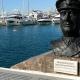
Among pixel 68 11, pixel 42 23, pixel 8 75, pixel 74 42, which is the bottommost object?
pixel 42 23

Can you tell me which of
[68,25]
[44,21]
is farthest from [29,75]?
[44,21]

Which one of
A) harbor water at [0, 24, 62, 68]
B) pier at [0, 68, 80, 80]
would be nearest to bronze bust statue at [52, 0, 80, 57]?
pier at [0, 68, 80, 80]

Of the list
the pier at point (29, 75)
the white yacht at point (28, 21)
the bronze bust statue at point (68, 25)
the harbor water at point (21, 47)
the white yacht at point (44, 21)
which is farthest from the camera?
the white yacht at point (44, 21)

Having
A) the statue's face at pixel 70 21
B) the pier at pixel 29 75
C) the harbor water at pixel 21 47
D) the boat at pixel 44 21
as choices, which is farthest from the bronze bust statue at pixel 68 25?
the boat at pixel 44 21

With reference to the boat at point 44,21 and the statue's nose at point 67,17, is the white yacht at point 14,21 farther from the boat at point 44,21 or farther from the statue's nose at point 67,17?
the statue's nose at point 67,17

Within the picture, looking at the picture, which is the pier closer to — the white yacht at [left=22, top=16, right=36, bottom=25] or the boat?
the white yacht at [left=22, top=16, right=36, bottom=25]

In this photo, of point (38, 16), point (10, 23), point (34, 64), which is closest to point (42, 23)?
point (38, 16)

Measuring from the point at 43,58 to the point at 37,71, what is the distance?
42 cm

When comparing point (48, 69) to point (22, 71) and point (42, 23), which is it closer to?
point (22, 71)

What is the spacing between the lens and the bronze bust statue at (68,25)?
8938 millimetres

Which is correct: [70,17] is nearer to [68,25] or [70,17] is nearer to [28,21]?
[68,25]

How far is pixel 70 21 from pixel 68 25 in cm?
13

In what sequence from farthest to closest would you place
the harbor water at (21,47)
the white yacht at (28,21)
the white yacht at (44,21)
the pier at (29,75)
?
1. the white yacht at (44,21)
2. the white yacht at (28,21)
3. the harbor water at (21,47)
4. the pier at (29,75)

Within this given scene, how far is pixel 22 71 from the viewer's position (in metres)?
9.17
